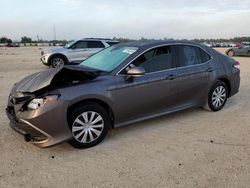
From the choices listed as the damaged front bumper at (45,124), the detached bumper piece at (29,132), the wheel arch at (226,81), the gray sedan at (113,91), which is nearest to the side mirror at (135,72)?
the gray sedan at (113,91)

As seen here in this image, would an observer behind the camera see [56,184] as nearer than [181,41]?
Yes

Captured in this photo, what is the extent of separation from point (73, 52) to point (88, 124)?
1067 centimetres

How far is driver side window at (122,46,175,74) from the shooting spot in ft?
16.2

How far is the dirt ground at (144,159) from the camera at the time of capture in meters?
3.49

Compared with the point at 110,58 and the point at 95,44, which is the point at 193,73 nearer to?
the point at 110,58

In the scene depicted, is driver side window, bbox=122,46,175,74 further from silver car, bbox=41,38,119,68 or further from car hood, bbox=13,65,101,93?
silver car, bbox=41,38,119,68


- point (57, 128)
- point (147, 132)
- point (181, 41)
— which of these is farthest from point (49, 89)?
point (181, 41)

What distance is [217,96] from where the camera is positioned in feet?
20.2

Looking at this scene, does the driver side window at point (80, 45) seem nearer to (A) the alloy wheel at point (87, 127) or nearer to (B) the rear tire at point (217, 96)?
(B) the rear tire at point (217, 96)

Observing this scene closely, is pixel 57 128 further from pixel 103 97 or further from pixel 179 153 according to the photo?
pixel 179 153

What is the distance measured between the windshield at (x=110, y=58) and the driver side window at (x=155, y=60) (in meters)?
0.21

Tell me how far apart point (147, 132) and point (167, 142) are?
0.53 m

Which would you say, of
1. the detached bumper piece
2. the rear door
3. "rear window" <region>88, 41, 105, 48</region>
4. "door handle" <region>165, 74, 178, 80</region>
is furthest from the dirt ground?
"rear window" <region>88, 41, 105, 48</region>

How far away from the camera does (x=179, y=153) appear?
4.20 m
